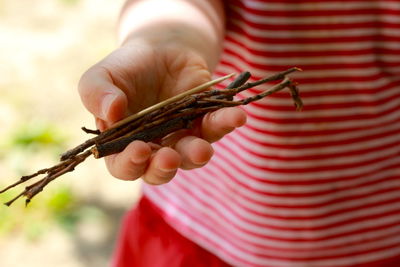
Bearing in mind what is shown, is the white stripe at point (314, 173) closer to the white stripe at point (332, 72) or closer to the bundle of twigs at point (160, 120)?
the white stripe at point (332, 72)

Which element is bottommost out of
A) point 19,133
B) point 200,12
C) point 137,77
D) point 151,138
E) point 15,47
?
point 151,138

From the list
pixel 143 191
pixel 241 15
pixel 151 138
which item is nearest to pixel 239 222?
pixel 143 191

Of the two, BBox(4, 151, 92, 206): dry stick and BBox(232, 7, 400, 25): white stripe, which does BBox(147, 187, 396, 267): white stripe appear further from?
BBox(4, 151, 92, 206): dry stick

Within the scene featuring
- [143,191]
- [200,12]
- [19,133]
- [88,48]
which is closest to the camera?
[200,12]

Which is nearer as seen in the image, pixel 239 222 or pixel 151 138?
pixel 151 138

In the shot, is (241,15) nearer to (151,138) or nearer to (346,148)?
(346,148)

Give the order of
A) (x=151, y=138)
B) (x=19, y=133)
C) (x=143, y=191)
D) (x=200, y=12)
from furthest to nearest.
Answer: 1. (x=19, y=133)
2. (x=143, y=191)
3. (x=200, y=12)
4. (x=151, y=138)

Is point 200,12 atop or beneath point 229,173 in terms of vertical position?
atop
